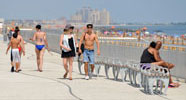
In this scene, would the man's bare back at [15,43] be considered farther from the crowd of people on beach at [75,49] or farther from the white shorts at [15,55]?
the white shorts at [15,55]

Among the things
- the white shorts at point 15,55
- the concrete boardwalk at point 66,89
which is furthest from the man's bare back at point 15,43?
→ the concrete boardwalk at point 66,89

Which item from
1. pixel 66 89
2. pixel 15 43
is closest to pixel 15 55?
pixel 15 43

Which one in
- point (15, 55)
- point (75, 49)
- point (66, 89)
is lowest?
point (66, 89)

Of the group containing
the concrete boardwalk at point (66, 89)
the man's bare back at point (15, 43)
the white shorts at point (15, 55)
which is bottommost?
the concrete boardwalk at point (66, 89)

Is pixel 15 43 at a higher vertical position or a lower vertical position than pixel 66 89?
higher

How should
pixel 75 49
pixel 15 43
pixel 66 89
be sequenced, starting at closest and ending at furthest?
pixel 66 89, pixel 75 49, pixel 15 43

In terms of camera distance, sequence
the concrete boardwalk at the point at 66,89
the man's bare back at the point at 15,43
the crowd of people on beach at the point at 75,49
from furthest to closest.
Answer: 1. the man's bare back at the point at 15,43
2. the crowd of people on beach at the point at 75,49
3. the concrete boardwalk at the point at 66,89

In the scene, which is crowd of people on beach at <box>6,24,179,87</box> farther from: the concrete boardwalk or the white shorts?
the concrete boardwalk

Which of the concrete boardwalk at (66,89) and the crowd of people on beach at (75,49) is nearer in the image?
the concrete boardwalk at (66,89)

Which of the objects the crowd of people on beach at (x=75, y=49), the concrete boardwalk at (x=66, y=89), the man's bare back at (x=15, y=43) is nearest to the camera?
the concrete boardwalk at (x=66, y=89)

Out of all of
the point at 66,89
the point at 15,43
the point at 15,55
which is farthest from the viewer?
the point at 15,55

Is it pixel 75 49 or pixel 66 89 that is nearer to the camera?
pixel 66 89

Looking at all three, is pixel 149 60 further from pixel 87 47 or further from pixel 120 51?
pixel 120 51

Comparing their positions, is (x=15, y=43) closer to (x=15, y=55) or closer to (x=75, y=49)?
(x=15, y=55)
